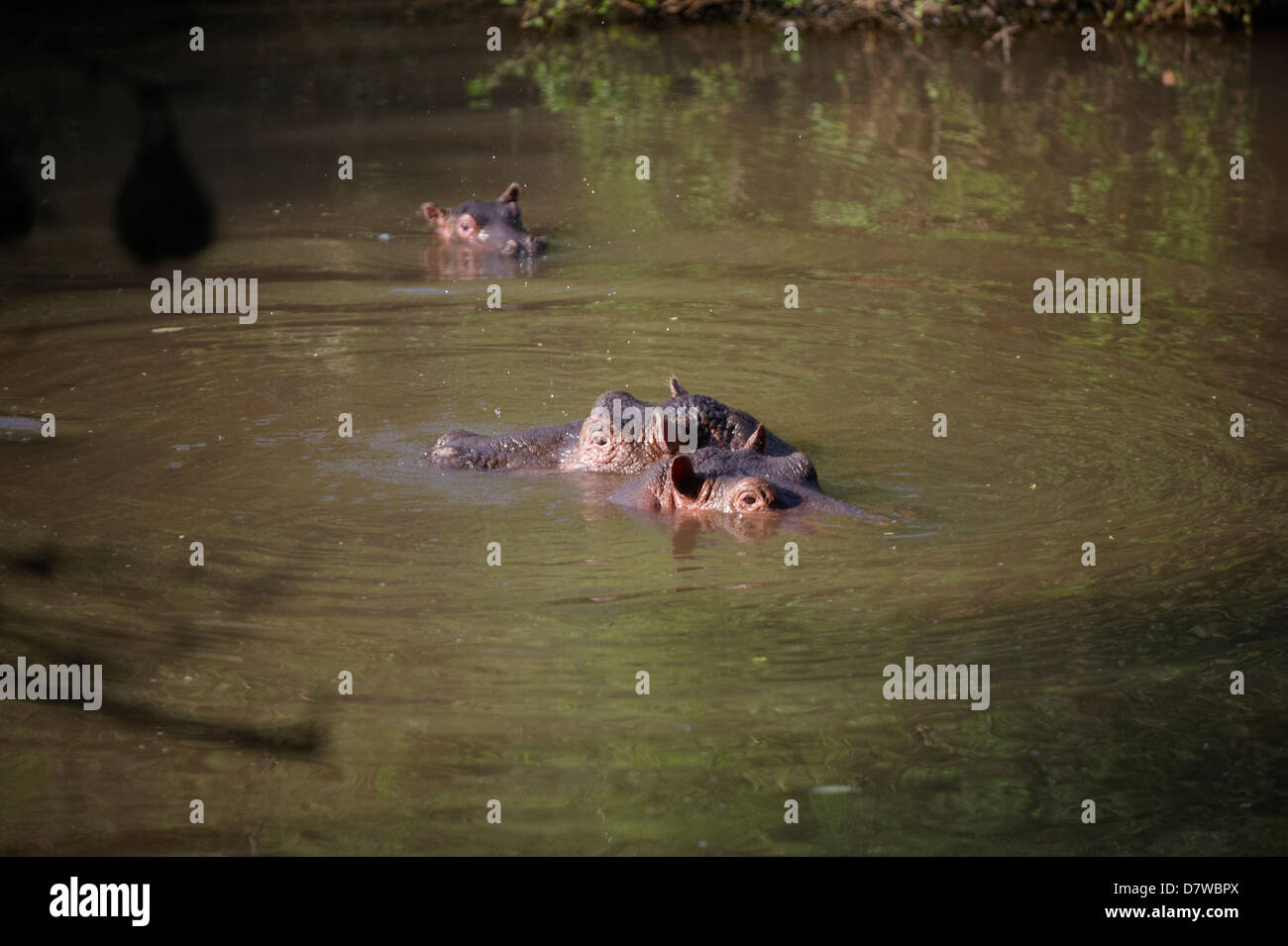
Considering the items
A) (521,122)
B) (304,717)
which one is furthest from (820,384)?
(521,122)

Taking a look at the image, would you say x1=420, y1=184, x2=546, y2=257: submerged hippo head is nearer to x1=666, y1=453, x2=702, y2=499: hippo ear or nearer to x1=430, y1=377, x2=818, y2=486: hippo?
x1=430, y1=377, x2=818, y2=486: hippo

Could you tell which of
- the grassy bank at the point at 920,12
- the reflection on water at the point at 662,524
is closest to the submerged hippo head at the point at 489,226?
the reflection on water at the point at 662,524

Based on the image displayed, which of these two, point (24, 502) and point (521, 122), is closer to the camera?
point (24, 502)

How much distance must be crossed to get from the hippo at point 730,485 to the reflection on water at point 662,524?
197mm

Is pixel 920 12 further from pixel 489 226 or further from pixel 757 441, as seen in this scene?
pixel 757 441

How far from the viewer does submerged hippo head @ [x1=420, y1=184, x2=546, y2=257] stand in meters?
13.1

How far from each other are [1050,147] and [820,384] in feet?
28.2

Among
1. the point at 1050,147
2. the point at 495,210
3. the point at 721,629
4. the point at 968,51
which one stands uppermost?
the point at 968,51

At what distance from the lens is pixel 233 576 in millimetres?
6633

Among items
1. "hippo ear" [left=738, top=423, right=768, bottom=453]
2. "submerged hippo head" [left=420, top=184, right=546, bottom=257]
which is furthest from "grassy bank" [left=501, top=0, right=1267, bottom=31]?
"hippo ear" [left=738, top=423, right=768, bottom=453]

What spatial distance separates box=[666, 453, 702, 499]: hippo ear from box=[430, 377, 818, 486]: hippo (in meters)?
0.48
